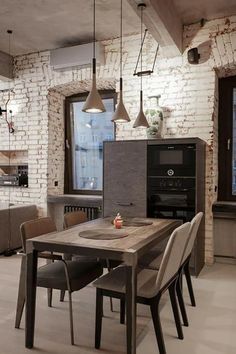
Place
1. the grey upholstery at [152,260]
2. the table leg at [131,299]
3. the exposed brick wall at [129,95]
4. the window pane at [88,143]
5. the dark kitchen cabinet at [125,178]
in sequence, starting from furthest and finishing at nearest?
the window pane at [88,143]
the exposed brick wall at [129,95]
the dark kitchen cabinet at [125,178]
the grey upholstery at [152,260]
the table leg at [131,299]

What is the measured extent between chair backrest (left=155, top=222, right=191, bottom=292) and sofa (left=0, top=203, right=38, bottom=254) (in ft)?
10.2

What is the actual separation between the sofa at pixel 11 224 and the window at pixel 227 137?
3045 mm

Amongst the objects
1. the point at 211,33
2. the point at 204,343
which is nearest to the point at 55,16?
the point at 211,33

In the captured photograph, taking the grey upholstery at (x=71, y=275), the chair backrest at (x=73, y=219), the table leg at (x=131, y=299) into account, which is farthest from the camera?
the chair backrest at (x=73, y=219)

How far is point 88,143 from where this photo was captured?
556 centimetres

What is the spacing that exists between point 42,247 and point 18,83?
4.01 meters

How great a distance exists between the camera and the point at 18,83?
549 cm

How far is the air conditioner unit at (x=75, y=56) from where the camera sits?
15.4ft

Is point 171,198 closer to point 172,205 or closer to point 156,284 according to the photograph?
point 172,205

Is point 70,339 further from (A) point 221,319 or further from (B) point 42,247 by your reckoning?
(A) point 221,319

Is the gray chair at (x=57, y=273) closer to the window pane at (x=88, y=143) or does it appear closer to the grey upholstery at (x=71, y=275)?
the grey upholstery at (x=71, y=275)

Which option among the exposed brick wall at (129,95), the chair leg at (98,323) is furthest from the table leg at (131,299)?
the exposed brick wall at (129,95)

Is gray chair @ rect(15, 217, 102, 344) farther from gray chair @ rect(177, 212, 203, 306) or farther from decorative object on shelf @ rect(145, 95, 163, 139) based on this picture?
decorative object on shelf @ rect(145, 95, 163, 139)

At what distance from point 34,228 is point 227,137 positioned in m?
3.03
